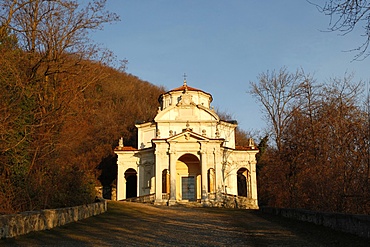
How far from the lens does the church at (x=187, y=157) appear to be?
104ft

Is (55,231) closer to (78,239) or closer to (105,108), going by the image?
(78,239)

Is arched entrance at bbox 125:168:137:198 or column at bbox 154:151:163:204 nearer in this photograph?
column at bbox 154:151:163:204

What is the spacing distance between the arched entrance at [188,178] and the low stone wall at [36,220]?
63.4 feet

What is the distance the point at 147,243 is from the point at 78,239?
6.35ft

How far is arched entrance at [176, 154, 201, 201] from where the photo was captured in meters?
34.7

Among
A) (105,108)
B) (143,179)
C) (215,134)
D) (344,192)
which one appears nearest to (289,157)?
(344,192)

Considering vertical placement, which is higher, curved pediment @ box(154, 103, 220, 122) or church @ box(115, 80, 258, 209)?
curved pediment @ box(154, 103, 220, 122)

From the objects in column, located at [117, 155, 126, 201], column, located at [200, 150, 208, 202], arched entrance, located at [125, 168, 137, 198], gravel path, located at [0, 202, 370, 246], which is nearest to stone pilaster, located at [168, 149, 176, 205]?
column, located at [200, 150, 208, 202]

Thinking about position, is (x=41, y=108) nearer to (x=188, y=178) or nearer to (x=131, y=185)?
(x=188, y=178)

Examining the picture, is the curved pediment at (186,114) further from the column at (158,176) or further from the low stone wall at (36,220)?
the low stone wall at (36,220)

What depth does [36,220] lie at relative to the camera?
1114cm

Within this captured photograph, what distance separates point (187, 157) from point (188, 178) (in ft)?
6.21

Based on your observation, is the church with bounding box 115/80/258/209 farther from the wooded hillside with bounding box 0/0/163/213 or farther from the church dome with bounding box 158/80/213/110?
the wooded hillside with bounding box 0/0/163/213

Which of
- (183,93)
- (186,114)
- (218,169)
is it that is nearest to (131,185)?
(186,114)
